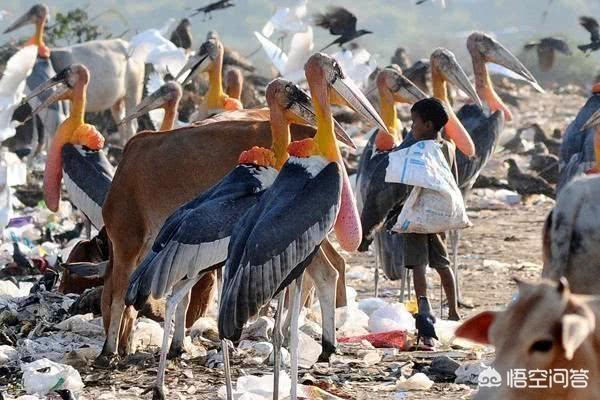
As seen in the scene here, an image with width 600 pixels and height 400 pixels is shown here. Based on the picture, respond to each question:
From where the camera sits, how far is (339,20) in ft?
43.8

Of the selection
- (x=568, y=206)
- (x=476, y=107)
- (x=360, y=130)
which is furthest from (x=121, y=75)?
(x=568, y=206)

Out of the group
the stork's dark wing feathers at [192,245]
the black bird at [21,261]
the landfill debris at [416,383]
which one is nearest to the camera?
the stork's dark wing feathers at [192,245]

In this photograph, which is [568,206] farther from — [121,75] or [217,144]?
[121,75]

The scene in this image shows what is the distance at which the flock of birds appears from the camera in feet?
20.0

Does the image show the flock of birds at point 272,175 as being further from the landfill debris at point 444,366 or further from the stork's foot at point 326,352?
the landfill debris at point 444,366

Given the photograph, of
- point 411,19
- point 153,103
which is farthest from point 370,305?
point 411,19

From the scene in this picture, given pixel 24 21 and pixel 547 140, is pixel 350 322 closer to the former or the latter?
pixel 547 140

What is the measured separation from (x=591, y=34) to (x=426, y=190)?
21.7 feet

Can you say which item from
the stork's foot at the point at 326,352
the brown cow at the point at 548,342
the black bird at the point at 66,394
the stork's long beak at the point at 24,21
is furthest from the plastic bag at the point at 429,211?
the stork's long beak at the point at 24,21

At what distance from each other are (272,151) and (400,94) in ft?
10.7

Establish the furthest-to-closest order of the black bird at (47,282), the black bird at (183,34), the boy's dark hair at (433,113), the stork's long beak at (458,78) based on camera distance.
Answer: the black bird at (183,34), the stork's long beak at (458,78), the black bird at (47,282), the boy's dark hair at (433,113)

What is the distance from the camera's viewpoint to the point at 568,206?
15.3ft

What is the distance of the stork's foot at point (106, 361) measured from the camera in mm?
7383

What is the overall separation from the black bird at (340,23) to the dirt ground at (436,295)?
2047 mm
